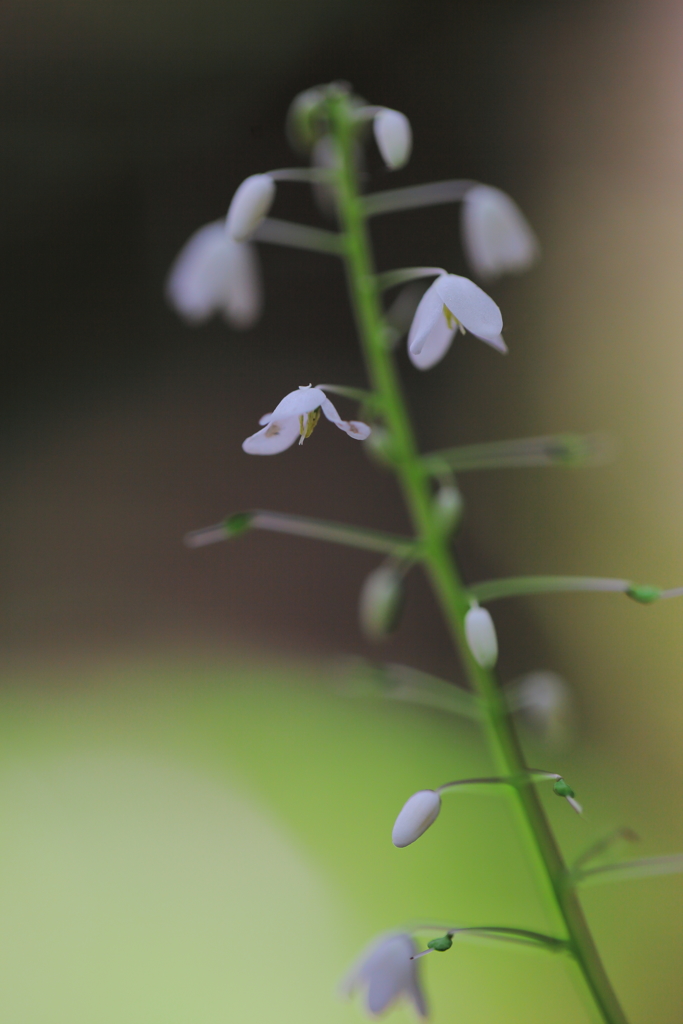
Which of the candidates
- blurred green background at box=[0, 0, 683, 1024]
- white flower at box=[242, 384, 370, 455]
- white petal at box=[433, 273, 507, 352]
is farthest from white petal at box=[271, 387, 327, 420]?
blurred green background at box=[0, 0, 683, 1024]

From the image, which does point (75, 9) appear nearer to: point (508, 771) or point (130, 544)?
point (130, 544)

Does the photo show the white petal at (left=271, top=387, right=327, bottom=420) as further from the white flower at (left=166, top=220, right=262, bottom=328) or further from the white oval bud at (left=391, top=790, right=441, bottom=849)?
the white flower at (left=166, top=220, right=262, bottom=328)

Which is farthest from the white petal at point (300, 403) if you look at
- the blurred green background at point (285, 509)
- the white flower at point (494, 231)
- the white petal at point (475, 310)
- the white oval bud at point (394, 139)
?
the blurred green background at point (285, 509)

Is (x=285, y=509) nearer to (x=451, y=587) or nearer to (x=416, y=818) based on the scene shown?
(x=451, y=587)

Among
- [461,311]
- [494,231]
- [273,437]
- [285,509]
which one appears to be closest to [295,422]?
[273,437]

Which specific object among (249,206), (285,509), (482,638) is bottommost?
(482,638)

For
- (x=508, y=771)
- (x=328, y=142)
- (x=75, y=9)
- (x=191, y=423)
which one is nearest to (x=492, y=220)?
(x=328, y=142)
